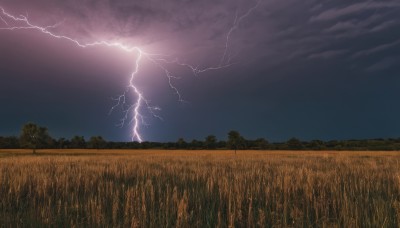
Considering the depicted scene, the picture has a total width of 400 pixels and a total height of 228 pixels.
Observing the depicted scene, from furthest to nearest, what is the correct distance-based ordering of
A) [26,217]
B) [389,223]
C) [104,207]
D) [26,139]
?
[26,139] → [104,207] → [26,217] → [389,223]

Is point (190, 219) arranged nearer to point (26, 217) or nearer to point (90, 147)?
point (26, 217)

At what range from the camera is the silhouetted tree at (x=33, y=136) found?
66875 mm

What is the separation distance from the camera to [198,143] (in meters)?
108

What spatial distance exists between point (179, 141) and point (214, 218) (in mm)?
103591

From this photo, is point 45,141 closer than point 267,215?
No

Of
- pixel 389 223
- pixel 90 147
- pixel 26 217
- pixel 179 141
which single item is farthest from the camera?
pixel 179 141

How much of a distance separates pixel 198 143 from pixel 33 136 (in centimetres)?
5201

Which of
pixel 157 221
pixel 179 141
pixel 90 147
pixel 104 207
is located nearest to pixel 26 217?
pixel 104 207

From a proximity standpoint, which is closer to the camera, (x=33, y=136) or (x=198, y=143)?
(x=33, y=136)

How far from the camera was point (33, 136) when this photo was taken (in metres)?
68.1

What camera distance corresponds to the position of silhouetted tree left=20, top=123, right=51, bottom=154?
66875 mm

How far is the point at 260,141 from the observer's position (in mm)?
99062

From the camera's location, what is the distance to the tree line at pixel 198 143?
68.7 m

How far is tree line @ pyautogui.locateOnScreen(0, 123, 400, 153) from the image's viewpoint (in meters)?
68.7
